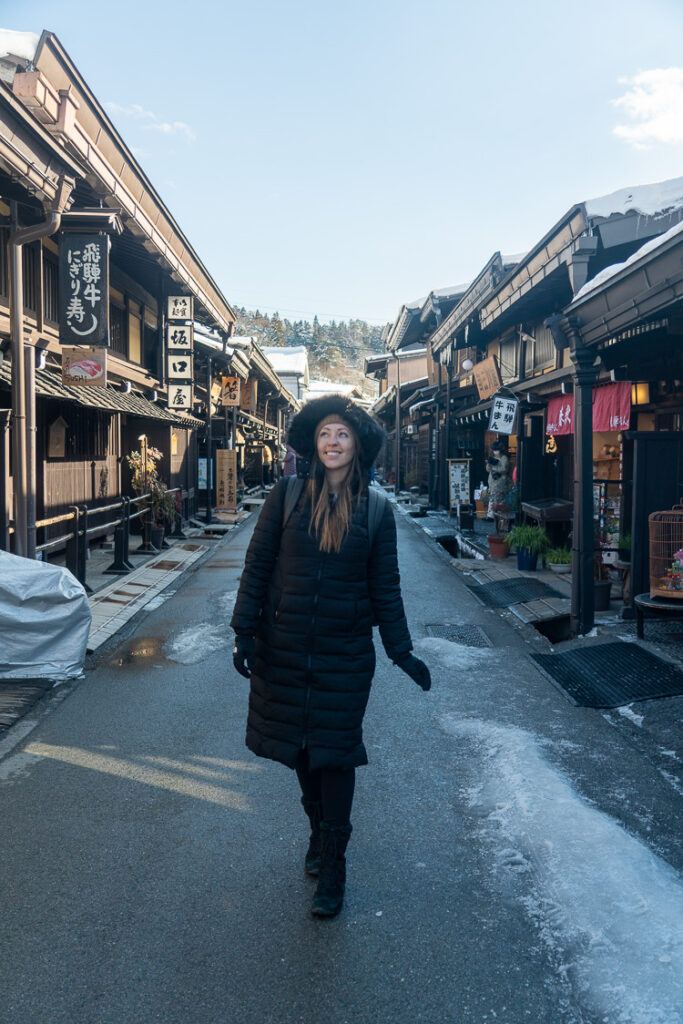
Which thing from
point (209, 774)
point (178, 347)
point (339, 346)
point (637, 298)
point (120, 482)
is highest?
point (339, 346)

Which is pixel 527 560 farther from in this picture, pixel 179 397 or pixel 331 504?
pixel 331 504

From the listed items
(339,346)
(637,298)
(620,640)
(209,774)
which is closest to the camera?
(209,774)

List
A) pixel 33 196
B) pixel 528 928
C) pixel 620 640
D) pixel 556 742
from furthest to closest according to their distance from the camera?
pixel 33 196 < pixel 620 640 < pixel 556 742 < pixel 528 928

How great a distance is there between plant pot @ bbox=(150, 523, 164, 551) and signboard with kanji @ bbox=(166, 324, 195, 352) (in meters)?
5.04

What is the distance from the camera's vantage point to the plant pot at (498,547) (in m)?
15.3

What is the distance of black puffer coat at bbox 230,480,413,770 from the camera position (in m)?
3.48

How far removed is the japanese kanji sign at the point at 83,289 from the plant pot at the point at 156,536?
5536mm

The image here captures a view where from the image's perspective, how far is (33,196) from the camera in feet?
30.0

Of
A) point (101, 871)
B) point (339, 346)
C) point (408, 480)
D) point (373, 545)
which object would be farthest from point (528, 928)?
point (339, 346)

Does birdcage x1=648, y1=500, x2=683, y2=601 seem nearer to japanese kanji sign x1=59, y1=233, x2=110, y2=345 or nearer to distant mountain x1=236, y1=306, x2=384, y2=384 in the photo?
japanese kanji sign x1=59, y1=233, x2=110, y2=345

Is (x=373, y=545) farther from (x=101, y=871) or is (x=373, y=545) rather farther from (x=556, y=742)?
(x=556, y=742)

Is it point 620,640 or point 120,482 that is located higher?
point 120,482

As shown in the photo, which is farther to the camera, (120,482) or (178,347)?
(178,347)

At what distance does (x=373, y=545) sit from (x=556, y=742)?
277cm
